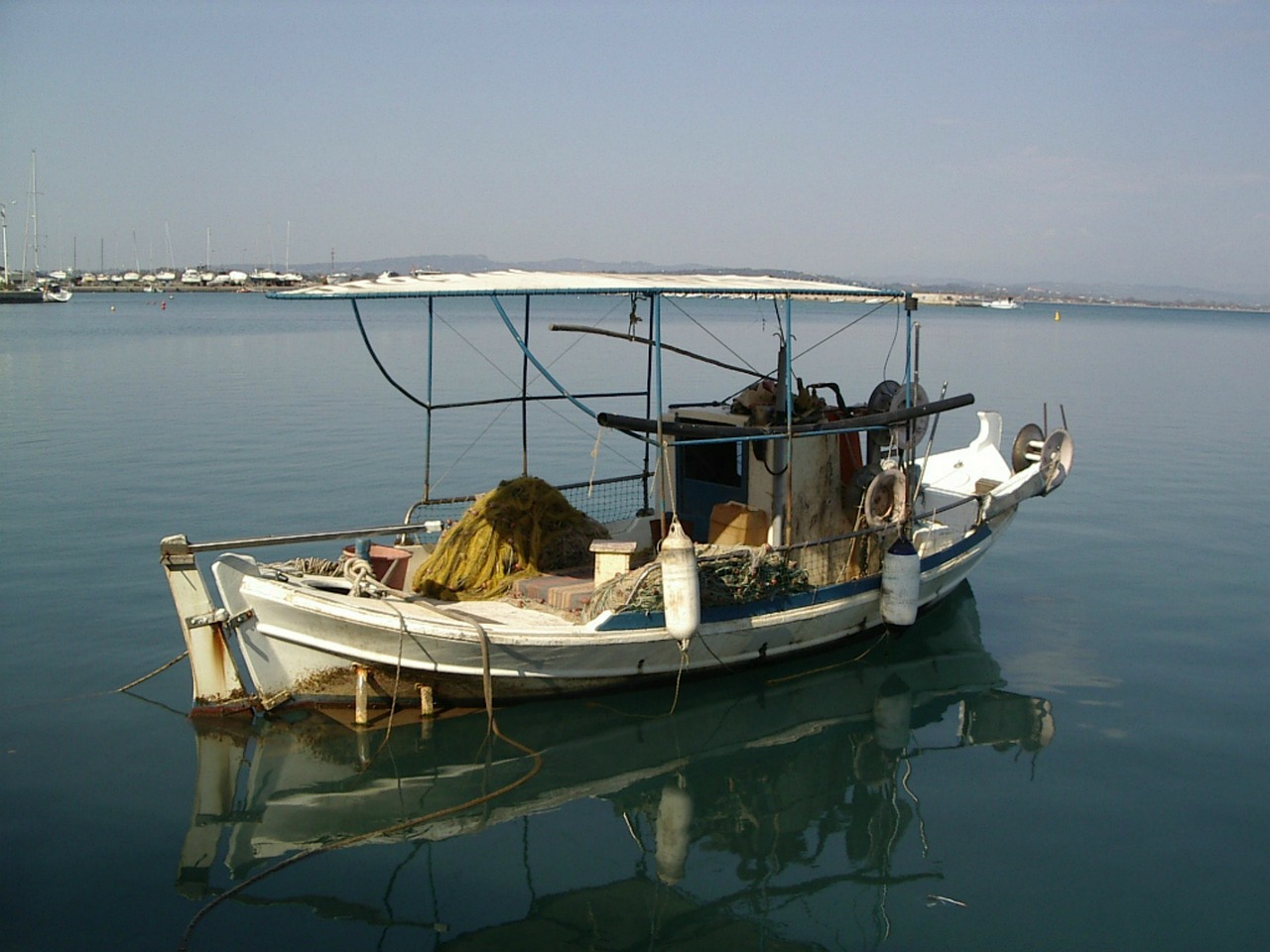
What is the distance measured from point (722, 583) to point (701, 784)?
6.51 feet

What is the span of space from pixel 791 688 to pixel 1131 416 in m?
25.6

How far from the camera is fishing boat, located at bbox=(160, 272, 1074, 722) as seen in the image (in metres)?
9.57

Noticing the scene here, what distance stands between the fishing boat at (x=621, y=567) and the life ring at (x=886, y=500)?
0.02m

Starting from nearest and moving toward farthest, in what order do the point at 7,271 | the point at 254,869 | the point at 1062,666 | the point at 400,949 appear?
1. the point at 400,949
2. the point at 254,869
3. the point at 1062,666
4. the point at 7,271

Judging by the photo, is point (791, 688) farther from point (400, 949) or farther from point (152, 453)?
point (152, 453)

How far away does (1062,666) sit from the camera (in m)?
12.6

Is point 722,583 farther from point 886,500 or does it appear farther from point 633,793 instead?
point 886,500

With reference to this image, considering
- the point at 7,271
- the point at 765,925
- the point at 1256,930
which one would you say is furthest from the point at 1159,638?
the point at 7,271

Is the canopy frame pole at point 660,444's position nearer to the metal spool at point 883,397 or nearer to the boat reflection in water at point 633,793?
the boat reflection in water at point 633,793

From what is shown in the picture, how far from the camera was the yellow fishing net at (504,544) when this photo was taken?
440 inches

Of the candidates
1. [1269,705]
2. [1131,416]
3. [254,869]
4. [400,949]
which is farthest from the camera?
[1131,416]

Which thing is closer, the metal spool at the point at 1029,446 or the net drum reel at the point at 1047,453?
the net drum reel at the point at 1047,453

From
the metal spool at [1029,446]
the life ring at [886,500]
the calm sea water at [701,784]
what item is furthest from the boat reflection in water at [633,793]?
the metal spool at [1029,446]

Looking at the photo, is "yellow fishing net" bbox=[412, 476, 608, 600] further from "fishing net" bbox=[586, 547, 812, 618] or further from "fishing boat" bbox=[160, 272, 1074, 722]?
"fishing net" bbox=[586, 547, 812, 618]
